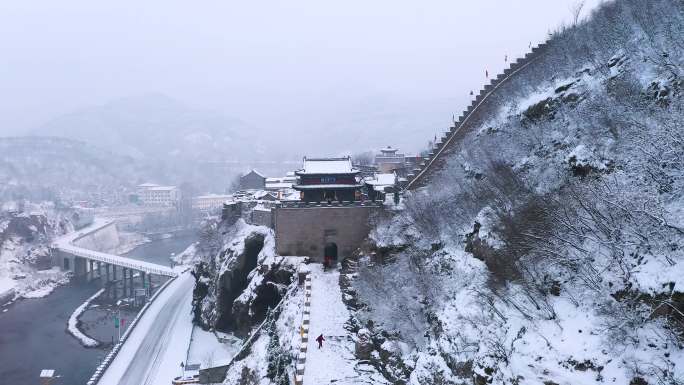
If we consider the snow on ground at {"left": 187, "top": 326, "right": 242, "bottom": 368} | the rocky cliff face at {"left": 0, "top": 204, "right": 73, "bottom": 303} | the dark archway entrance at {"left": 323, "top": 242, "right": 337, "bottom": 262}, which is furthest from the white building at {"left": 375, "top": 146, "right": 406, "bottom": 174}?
the rocky cliff face at {"left": 0, "top": 204, "right": 73, "bottom": 303}

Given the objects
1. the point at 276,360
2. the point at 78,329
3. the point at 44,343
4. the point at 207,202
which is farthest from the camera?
the point at 207,202

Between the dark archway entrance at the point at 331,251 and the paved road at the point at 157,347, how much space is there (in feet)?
53.4

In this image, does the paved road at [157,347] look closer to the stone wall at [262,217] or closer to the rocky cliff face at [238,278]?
the rocky cliff face at [238,278]

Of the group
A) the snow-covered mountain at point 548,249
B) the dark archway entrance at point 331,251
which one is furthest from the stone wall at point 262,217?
the snow-covered mountain at point 548,249

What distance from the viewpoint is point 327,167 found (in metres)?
39.0

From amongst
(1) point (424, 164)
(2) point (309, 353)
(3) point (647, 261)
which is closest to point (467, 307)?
(3) point (647, 261)

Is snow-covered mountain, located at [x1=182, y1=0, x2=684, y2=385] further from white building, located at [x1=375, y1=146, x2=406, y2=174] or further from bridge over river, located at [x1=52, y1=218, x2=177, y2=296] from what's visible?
bridge over river, located at [x1=52, y1=218, x2=177, y2=296]

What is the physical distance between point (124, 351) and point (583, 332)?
43.3 metres

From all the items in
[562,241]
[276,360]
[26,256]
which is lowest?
[26,256]

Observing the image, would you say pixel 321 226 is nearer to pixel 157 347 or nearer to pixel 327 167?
pixel 327 167

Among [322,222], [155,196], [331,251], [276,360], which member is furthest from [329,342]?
[155,196]

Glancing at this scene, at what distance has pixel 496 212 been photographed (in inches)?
837

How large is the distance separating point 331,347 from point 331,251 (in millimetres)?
14908

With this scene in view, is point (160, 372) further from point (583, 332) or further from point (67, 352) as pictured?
point (583, 332)
